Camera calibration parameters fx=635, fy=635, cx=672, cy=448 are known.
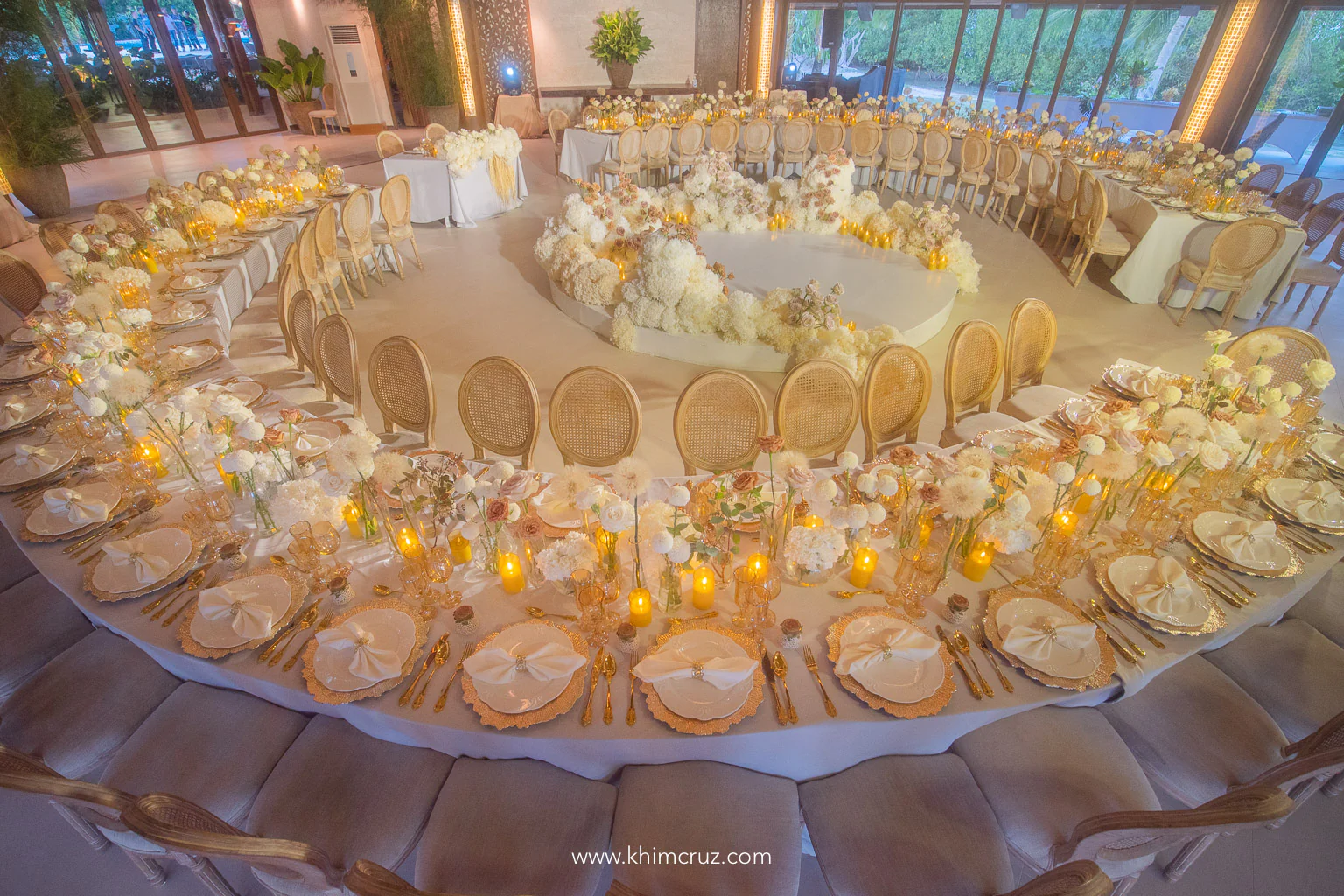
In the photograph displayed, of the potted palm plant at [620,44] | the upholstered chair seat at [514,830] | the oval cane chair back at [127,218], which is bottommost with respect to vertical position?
the upholstered chair seat at [514,830]

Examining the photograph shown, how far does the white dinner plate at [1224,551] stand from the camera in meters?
2.15

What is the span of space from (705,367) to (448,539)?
3.20 metres

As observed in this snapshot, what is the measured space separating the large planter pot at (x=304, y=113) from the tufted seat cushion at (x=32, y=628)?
14.0 meters

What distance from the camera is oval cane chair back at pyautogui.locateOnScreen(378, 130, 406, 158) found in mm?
8289

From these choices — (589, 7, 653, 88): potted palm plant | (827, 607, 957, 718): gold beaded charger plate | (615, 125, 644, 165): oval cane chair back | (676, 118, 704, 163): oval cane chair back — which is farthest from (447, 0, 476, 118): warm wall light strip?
(827, 607, 957, 718): gold beaded charger plate

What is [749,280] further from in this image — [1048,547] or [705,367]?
[1048,547]

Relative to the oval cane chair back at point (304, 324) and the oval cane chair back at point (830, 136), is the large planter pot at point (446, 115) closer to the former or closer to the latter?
the oval cane chair back at point (830, 136)

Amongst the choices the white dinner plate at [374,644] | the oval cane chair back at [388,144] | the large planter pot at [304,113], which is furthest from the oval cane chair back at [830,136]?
the large planter pot at [304,113]

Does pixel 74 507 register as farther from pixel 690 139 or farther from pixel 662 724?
pixel 690 139

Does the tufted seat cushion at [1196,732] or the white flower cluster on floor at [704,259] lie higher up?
the white flower cluster on floor at [704,259]

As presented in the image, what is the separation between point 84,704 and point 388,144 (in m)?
8.16

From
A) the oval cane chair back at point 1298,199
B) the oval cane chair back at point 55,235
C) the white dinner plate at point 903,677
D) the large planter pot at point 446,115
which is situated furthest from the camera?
the large planter pot at point 446,115

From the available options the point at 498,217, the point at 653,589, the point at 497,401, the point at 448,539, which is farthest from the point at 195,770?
the point at 498,217

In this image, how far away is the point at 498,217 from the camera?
882cm
